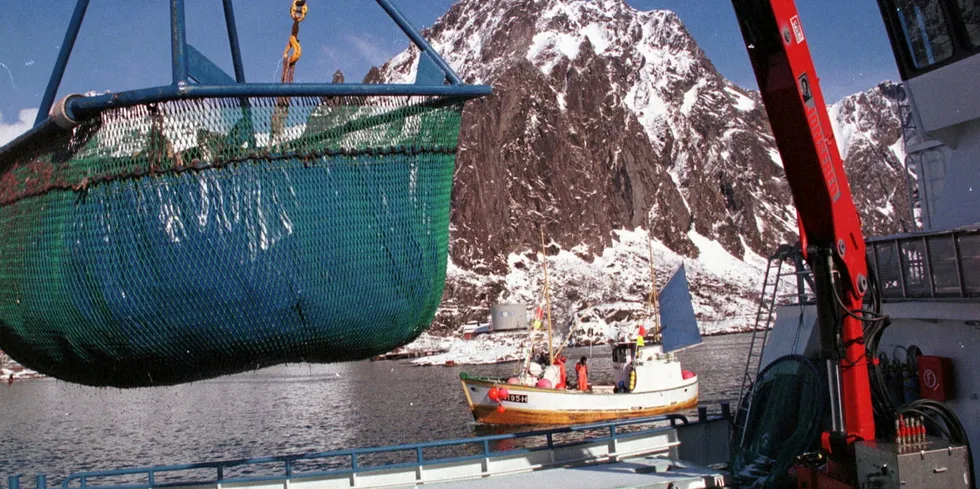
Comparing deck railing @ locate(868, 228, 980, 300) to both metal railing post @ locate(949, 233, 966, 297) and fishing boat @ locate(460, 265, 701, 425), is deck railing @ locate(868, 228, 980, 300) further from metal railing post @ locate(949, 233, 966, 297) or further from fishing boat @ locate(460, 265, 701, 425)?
fishing boat @ locate(460, 265, 701, 425)

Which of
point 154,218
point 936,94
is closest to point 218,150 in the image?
point 154,218

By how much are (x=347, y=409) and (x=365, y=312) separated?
160 feet

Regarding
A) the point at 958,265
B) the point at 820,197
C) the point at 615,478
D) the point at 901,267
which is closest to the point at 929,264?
the point at 958,265

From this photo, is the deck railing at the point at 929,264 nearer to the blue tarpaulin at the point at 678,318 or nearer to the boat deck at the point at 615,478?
the boat deck at the point at 615,478

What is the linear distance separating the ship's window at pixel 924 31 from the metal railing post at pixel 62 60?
38.1ft

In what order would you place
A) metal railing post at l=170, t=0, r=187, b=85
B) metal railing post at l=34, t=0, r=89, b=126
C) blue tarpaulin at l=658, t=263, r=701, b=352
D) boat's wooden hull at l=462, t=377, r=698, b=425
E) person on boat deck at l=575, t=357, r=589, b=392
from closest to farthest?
1. metal railing post at l=170, t=0, r=187, b=85
2. metal railing post at l=34, t=0, r=89, b=126
3. boat's wooden hull at l=462, t=377, r=698, b=425
4. person on boat deck at l=575, t=357, r=589, b=392
5. blue tarpaulin at l=658, t=263, r=701, b=352

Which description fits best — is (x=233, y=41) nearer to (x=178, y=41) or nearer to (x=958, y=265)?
(x=178, y=41)

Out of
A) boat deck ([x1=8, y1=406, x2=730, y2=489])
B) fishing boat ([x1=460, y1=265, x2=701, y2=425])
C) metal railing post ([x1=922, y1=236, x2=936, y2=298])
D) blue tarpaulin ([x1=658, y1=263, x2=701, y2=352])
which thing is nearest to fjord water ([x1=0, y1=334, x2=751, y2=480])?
fishing boat ([x1=460, y1=265, x2=701, y2=425])

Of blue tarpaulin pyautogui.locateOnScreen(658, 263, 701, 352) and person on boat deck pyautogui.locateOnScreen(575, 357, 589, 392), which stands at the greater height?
blue tarpaulin pyautogui.locateOnScreen(658, 263, 701, 352)

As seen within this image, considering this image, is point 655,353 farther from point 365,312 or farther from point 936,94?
point 365,312

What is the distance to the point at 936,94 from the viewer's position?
13.2 meters

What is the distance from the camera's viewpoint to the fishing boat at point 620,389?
41.4 m

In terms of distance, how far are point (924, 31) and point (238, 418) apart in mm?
46253

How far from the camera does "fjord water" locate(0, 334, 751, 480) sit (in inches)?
1492
